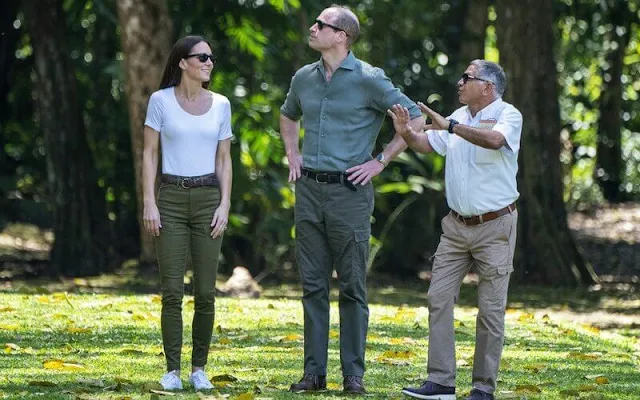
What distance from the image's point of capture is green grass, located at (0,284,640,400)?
28.8 feet

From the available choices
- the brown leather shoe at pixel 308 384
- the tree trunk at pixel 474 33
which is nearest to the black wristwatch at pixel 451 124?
the brown leather shoe at pixel 308 384

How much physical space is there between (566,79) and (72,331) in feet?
74.7

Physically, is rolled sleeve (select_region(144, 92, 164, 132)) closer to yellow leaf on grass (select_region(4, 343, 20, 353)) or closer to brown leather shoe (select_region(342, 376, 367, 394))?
brown leather shoe (select_region(342, 376, 367, 394))

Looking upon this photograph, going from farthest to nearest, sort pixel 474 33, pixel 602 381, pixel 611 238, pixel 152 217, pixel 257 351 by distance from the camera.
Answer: pixel 611 238, pixel 474 33, pixel 257 351, pixel 602 381, pixel 152 217

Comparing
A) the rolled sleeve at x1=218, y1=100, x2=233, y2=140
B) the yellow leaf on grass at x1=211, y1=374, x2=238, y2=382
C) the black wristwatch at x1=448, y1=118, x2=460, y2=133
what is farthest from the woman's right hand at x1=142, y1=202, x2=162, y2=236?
the black wristwatch at x1=448, y1=118, x2=460, y2=133

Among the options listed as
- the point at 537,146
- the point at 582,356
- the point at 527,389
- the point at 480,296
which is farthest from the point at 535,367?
the point at 537,146

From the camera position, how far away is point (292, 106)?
9.06 meters

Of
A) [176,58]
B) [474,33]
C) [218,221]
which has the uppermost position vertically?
[474,33]

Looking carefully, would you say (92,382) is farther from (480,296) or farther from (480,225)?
(480,225)

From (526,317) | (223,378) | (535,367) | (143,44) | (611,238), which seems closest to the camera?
(223,378)

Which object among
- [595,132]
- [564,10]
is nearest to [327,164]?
[564,10]

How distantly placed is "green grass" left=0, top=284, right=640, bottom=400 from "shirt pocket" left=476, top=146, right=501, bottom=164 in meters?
1.44

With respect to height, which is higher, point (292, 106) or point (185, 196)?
point (292, 106)

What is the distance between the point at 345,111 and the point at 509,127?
3.25 feet
